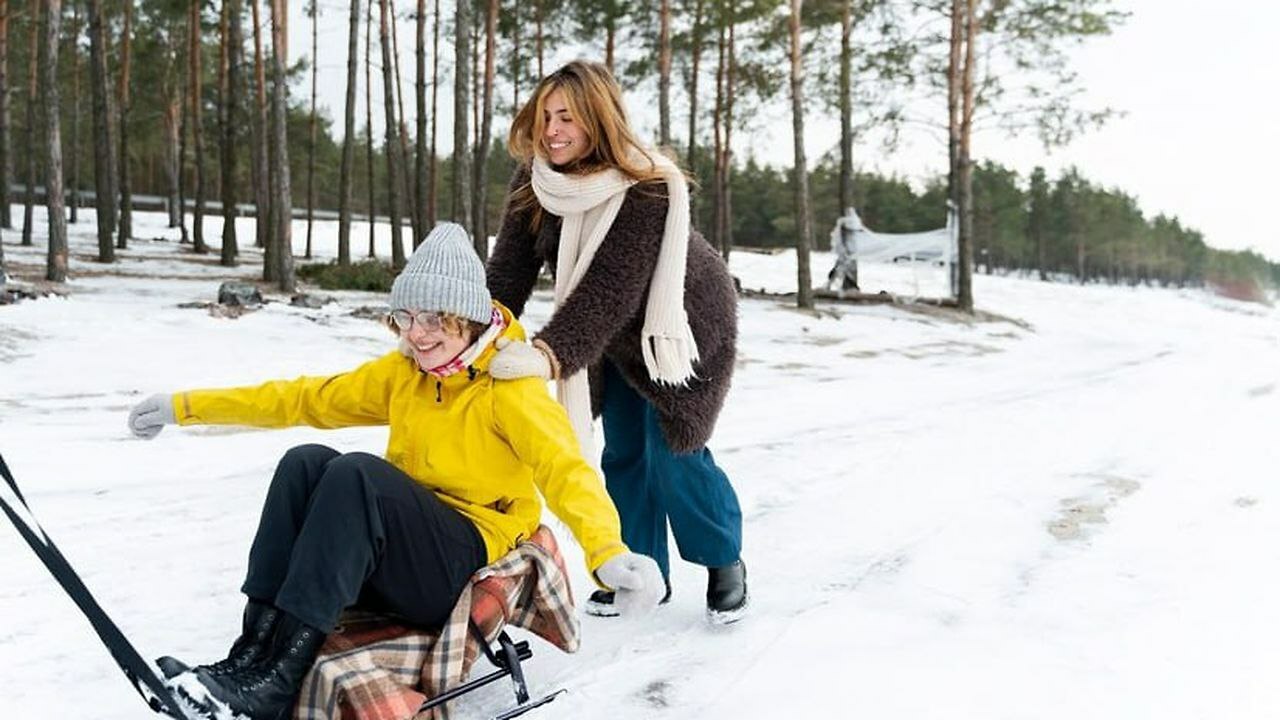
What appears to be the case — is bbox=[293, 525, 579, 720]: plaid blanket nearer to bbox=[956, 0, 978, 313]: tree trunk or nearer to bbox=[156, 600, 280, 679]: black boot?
bbox=[156, 600, 280, 679]: black boot

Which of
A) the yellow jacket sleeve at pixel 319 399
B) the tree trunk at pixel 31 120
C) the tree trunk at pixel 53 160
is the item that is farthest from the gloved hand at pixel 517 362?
the tree trunk at pixel 31 120

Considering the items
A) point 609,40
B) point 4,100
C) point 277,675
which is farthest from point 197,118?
point 277,675

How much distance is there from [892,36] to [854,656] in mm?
16619

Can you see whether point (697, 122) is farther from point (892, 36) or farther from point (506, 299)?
point (506, 299)

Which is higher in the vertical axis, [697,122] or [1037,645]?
[697,122]

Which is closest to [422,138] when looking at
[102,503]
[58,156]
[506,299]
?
[58,156]

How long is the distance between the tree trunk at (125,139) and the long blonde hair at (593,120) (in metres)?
21.8

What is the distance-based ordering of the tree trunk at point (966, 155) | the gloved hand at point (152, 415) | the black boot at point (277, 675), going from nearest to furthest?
the black boot at point (277, 675) → the gloved hand at point (152, 415) → the tree trunk at point (966, 155)

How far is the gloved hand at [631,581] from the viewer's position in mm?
1913

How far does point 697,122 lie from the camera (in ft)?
71.7

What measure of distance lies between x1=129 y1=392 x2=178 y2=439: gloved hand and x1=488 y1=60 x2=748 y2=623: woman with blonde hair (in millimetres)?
794

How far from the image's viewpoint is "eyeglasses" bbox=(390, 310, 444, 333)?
85.7 inches

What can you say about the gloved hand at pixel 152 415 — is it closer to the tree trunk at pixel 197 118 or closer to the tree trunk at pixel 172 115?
the tree trunk at pixel 197 118

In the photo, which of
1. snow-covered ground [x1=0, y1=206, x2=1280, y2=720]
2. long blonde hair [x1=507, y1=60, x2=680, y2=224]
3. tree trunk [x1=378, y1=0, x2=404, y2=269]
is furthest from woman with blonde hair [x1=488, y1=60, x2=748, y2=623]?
tree trunk [x1=378, y1=0, x2=404, y2=269]
